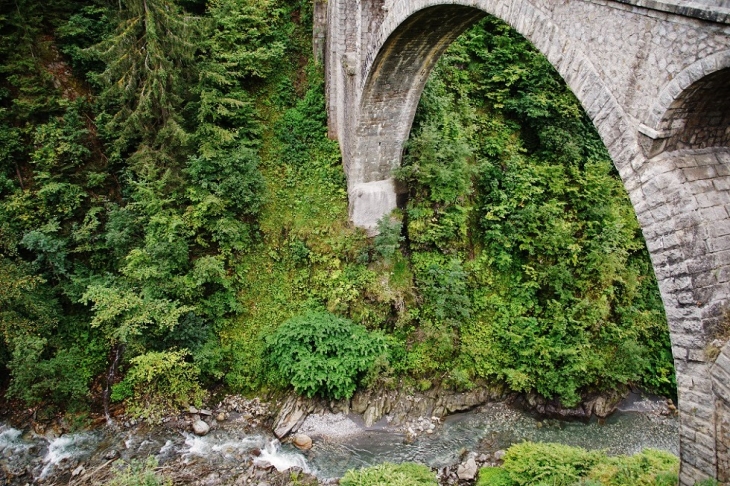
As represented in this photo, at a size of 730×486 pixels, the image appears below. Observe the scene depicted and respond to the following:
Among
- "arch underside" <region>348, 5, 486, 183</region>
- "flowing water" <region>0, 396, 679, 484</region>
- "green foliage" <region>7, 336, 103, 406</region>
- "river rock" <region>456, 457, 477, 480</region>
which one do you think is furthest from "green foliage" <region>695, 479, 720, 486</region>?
"green foliage" <region>7, 336, 103, 406</region>

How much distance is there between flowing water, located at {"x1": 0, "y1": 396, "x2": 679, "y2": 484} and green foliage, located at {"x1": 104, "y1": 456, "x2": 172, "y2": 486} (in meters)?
0.46

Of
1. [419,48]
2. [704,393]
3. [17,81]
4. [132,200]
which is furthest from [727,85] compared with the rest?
[17,81]

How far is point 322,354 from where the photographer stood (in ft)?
36.9

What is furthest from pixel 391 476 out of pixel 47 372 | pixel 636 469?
pixel 47 372

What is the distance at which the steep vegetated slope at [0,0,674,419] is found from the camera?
36.2 ft

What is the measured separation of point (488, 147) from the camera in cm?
1289

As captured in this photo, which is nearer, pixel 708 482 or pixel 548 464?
pixel 708 482

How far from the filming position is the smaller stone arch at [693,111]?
4.08 m

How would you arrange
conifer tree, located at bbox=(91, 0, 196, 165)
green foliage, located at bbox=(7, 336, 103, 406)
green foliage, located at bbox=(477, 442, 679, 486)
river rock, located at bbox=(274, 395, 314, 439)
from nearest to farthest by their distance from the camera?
green foliage, located at bbox=(477, 442, 679, 486)
green foliage, located at bbox=(7, 336, 103, 406)
conifer tree, located at bbox=(91, 0, 196, 165)
river rock, located at bbox=(274, 395, 314, 439)

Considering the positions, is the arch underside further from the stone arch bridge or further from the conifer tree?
the conifer tree

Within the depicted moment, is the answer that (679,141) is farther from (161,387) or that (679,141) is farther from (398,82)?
(161,387)

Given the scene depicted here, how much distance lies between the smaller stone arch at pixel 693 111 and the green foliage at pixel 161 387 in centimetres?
1042

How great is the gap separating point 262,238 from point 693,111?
10.4 meters

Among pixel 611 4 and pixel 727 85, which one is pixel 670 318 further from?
pixel 611 4
